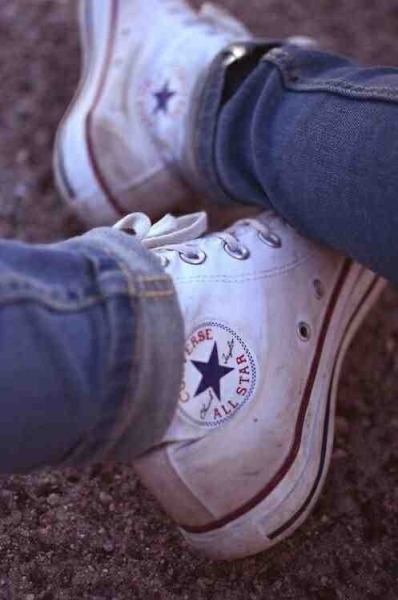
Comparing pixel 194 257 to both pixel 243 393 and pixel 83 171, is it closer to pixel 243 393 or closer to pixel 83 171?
pixel 243 393

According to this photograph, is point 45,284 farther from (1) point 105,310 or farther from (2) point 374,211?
(2) point 374,211

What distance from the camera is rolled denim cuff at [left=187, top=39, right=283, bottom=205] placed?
3.08 ft

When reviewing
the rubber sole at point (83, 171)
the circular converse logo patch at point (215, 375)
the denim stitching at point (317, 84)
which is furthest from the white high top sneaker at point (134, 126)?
the circular converse logo patch at point (215, 375)

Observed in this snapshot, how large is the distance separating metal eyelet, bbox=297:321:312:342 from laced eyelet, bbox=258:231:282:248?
0.09m

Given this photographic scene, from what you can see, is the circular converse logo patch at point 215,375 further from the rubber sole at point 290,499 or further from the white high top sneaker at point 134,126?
the white high top sneaker at point 134,126

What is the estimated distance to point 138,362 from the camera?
570mm

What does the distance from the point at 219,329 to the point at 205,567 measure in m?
0.24

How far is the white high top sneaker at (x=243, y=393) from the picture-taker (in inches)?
26.6

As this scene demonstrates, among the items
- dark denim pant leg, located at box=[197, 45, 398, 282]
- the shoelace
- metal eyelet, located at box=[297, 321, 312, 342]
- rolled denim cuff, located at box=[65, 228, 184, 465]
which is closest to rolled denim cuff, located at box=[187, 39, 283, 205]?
dark denim pant leg, located at box=[197, 45, 398, 282]

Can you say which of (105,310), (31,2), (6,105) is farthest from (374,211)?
(31,2)

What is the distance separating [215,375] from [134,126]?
0.49 meters

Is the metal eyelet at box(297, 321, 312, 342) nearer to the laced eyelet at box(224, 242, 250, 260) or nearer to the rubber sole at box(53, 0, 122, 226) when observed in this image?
the laced eyelet at box(224, 242, 250, 260)

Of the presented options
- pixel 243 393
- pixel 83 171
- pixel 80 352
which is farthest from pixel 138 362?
pixel 83 171

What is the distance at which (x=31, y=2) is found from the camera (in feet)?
4.11
